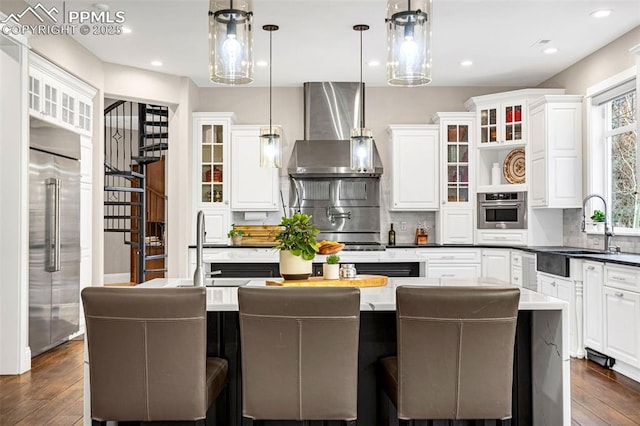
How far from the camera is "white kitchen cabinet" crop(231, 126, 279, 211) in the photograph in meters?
7.09

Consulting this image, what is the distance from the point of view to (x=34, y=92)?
186 inches

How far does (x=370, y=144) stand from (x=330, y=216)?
9.26 feet

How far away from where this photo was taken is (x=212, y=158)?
7.12 m

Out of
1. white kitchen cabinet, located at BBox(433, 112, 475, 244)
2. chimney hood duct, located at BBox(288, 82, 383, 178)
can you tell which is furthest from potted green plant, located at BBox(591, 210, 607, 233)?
chimney hood duct, located at BBox(288, 82, 383, 178)

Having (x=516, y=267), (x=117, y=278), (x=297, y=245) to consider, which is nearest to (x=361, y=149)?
(x=297, y=245)

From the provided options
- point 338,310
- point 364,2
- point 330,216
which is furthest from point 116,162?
point 338,310

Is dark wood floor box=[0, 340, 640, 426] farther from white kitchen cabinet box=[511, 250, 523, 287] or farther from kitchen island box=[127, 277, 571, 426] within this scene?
white kitchen cabinet box=[511, 250, 523, 287]

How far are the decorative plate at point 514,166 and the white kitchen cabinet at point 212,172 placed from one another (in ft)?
11.3

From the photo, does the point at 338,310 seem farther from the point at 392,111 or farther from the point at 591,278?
the point at 392,111

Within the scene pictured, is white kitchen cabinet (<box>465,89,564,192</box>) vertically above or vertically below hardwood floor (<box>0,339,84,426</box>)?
above

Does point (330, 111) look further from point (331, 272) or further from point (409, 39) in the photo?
point (409, 39)

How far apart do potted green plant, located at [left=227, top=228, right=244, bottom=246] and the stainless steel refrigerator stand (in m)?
1.64

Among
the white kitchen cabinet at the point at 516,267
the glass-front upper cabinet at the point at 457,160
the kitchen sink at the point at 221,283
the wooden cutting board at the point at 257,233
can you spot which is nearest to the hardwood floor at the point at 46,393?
the kitchen sink at the point at 221,283

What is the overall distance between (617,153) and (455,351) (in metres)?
4.39
